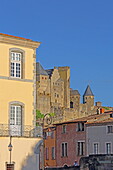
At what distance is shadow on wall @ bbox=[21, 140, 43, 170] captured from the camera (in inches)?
1096

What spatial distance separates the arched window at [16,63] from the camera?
2848 centimetres

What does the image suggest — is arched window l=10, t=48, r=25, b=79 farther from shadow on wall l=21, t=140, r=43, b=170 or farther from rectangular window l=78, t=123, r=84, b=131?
rectangular window l=78, t=123, r=84, b=131

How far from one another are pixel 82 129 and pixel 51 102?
→ 260ft

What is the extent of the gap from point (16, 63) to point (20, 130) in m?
3.94

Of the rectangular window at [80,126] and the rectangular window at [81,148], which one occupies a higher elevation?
the rectangular window at [80,126]

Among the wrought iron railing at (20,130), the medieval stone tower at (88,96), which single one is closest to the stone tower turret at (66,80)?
the medieval stone tower at (88,96)

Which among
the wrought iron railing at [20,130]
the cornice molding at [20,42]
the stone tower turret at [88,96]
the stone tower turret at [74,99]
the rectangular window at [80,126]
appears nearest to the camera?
the wrought iron railing at [20,130]

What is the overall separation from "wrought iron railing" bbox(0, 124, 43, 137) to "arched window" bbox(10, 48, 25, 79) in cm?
A: 297

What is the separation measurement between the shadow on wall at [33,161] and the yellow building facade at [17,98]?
8cm

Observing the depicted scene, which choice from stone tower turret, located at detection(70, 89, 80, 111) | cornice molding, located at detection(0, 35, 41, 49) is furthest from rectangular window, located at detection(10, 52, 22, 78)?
stone tower turret, located at detection(70, 89, 80, 111)

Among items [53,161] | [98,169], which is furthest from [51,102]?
[98,169]

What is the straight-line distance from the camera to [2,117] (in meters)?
27.3

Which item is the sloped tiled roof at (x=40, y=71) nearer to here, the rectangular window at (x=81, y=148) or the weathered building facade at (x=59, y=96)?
the weathered building facade at (x=59, y=96)

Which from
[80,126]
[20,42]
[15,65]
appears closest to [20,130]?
[15,65]
